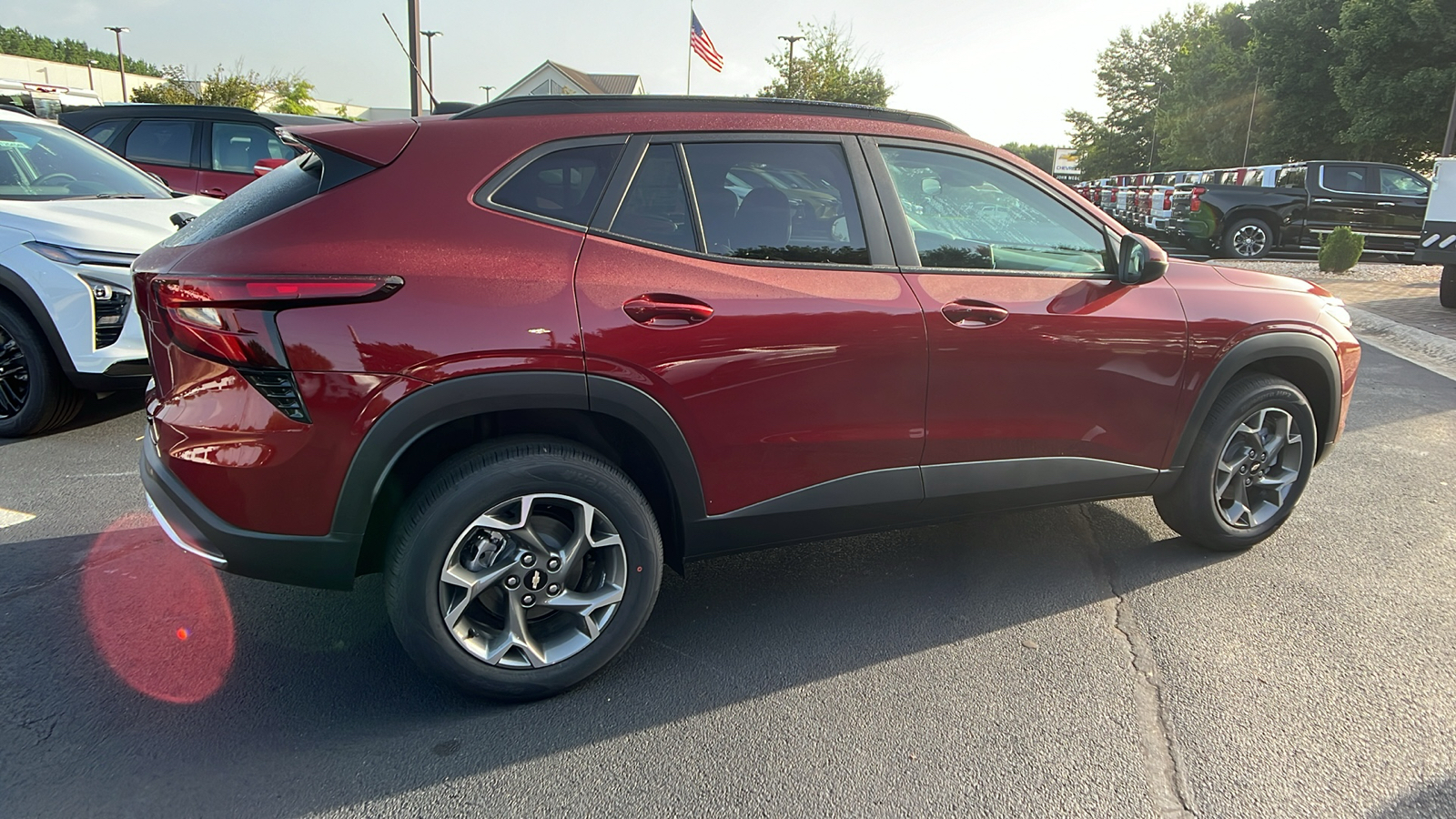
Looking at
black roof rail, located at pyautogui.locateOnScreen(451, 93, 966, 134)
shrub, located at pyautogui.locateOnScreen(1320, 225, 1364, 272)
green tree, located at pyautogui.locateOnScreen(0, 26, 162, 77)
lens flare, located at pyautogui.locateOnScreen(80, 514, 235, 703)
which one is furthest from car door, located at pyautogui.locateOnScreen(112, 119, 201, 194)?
green tree, located at pyautogui.locateOnScreen(0, 26, 162, 77)

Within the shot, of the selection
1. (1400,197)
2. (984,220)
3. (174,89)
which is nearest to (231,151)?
(984,220)

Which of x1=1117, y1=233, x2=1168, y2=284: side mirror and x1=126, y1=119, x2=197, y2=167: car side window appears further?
x1=126, y1=119, x2=197, y2=167: car side window

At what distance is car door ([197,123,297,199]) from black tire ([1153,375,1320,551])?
8849 millimetres

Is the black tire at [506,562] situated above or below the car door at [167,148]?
below

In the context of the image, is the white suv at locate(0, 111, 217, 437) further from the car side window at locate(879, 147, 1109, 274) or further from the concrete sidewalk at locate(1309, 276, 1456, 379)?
the concrete sidewalk at locate(1309, 276, 1456, 379)

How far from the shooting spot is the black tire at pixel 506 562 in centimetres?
244

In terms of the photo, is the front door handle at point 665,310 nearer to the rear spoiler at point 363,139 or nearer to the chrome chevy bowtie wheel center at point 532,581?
the chrome chevy bowtie wheel center at point 532,581

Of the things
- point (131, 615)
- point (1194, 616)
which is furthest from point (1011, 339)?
point (131, 615)

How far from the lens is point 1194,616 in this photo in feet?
10.7

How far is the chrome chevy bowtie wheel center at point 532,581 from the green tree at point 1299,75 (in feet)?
116

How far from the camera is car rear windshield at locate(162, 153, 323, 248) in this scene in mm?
2459

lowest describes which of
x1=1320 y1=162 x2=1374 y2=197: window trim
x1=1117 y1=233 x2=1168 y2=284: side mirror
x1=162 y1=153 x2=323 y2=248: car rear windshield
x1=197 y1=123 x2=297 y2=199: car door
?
x1=1117 y1=233 x2=1168 y2=284: side mirror

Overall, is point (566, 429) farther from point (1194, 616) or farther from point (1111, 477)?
point (1194, 616)

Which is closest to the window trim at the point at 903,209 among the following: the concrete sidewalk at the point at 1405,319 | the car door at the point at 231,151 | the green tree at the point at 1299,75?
the concrete sidewalk at the point at 1405,319
